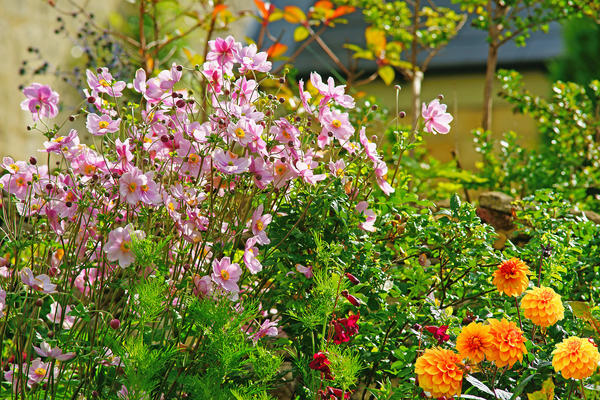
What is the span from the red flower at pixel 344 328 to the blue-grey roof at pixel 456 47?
6.48 m

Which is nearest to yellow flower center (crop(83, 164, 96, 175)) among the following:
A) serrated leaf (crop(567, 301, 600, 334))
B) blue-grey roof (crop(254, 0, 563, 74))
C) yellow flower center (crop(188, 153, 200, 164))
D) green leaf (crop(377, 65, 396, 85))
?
yellow flower center (crop(188, 153, 200, 164))

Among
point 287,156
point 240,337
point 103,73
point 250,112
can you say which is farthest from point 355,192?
point 103,73

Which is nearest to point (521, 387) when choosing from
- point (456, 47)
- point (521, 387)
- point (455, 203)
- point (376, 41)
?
point (521, 387)

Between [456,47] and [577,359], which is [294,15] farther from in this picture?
[456,47]

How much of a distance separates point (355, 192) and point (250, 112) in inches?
17.5

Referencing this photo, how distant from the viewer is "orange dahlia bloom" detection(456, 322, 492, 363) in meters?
1.51

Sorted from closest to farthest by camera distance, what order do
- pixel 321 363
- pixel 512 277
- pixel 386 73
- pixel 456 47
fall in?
pixel 321 363, pixel 512 277, pixel 386 73, pixel 456 47

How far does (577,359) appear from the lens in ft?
4.72

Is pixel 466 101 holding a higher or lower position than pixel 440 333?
lower

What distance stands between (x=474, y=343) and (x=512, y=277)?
23 centimetres

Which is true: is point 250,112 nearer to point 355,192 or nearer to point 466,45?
point 355,192

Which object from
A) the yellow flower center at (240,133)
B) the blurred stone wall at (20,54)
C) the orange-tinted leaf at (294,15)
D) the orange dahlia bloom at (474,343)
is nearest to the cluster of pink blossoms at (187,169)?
the yellow flower center at (240,133)

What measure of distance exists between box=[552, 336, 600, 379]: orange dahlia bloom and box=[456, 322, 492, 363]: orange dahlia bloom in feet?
0.49

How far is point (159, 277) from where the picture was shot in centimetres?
174
